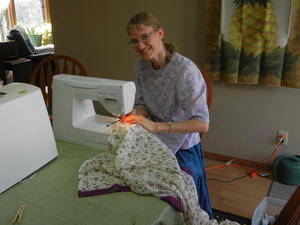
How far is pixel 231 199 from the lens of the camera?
216cm

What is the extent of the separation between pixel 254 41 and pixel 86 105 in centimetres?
133

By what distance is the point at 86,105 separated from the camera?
4.61ft

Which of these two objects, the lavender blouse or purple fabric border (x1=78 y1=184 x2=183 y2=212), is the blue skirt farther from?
purple fabric border (x1=78 y1=184 x2=183 y2=212)

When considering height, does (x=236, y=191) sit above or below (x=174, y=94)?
below

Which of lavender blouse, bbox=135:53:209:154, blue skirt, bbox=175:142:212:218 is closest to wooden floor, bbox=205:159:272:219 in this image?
blue skirt, bbox=175:142:212:218

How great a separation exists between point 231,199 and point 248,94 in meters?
0.76

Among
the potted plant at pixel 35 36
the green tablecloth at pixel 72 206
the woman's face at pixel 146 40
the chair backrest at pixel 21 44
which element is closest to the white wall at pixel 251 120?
the woman's face at pixel 146 40

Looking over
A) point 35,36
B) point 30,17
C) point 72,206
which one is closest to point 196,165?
point 72,206

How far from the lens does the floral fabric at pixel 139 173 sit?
970mm

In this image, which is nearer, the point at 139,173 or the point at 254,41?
the point at 139,173

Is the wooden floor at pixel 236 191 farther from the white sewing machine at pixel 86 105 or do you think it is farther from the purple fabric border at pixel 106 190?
the purple fabric border at pixel 106 190

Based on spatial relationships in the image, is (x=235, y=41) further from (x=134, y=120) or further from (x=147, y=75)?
(x=134, y=120)

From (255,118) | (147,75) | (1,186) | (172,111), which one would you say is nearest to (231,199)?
(255,118)

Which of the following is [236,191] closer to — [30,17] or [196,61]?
[196,61]
